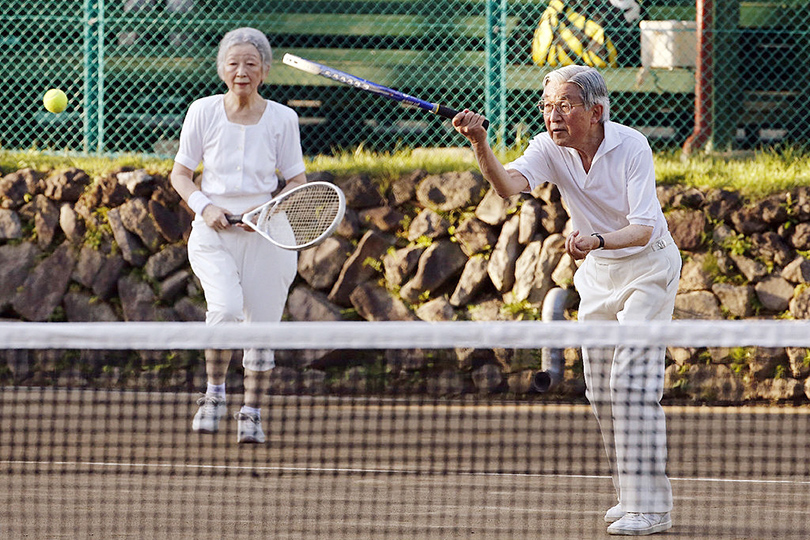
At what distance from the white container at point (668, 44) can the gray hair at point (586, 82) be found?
4.71 metres

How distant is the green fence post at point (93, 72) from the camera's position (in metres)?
9.03

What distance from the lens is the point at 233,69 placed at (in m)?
5.83

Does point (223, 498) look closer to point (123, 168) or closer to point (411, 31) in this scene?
point (123, 168)

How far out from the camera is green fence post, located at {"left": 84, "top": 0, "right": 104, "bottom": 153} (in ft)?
29.6

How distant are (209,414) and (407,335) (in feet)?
8.11

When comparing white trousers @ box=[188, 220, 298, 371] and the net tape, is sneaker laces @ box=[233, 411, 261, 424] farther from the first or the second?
the net tape

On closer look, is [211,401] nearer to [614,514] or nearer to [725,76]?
[614,514]

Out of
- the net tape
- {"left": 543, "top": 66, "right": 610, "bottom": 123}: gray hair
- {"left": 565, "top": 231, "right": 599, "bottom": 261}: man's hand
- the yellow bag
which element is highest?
{"left": 543, "top": 66, "right": 610, "bottom": 123}: gray hair

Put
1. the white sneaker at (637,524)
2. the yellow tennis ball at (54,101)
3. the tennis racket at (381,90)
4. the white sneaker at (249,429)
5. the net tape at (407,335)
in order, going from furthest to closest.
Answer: the yellow tennis ball at (54,101) < the white sneaker at (249,429) < the tennis racket at (381,90) < the white sneaker at (637,524) < the net tape at (407,335)

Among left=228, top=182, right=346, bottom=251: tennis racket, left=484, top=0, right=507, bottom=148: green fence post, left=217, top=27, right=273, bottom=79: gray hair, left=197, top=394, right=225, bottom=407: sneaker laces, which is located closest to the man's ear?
left=228, top=182, right=346, bottom=251: tennis racket

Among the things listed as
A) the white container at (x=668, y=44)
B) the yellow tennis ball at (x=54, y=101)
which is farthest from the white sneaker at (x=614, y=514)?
the white container at (x=668, y=44)

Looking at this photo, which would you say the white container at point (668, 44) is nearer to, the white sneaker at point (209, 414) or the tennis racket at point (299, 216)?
the tennis racket at point (299, 216)

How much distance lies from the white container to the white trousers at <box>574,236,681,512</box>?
15.4ft

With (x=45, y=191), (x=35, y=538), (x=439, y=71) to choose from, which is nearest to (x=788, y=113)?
(x=439, y=71)
